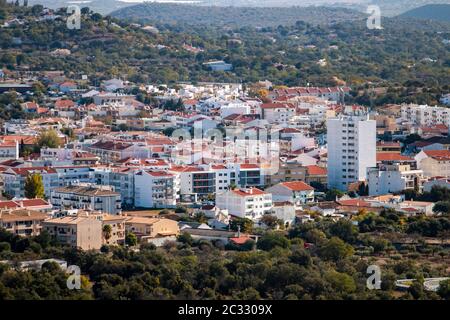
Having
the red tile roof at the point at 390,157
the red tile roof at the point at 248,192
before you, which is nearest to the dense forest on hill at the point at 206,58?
the red tile roof at the point at 390,157

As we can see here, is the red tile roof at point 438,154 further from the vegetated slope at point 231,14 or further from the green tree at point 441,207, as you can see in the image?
the vegetated slope at point 231,14

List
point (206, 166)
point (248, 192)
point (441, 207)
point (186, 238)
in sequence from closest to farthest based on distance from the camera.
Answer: point (186, 238) < point (248, 192) < point (441, 207) < point (206, 166)

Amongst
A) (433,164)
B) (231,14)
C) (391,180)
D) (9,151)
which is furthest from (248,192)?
(231,14)

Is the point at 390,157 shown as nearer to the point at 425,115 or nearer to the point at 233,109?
the point at 425,115

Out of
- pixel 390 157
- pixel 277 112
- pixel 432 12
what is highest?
pixel 432 12

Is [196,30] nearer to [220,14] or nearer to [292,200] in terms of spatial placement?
[220,14]
